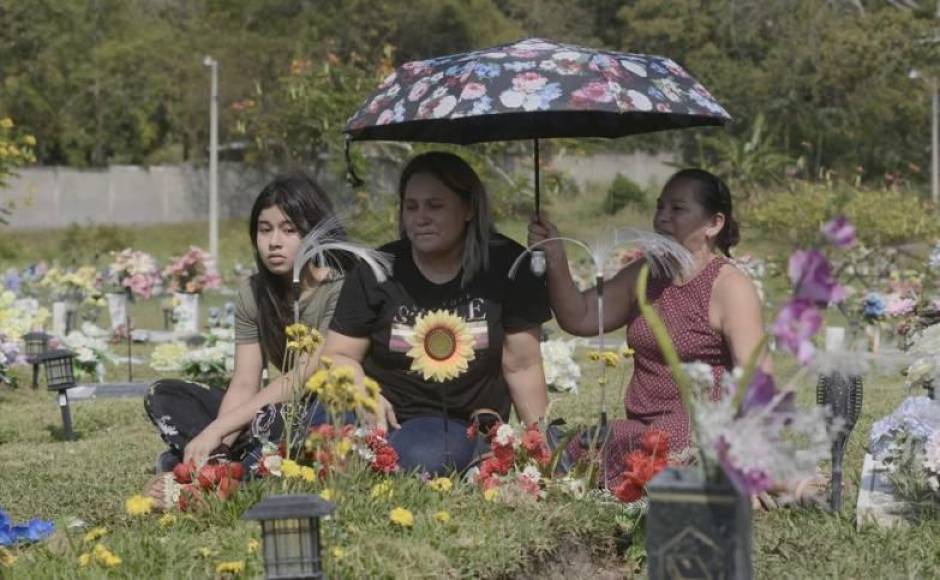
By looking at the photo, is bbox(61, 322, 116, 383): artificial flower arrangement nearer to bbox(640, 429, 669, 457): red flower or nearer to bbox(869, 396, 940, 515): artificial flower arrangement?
bbox(640, 429, 669, 457): red flower

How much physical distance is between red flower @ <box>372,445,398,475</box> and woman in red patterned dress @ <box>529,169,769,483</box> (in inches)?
31.5

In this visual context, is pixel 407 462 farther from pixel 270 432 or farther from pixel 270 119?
pixel 270 119

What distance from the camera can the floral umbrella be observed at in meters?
4.78

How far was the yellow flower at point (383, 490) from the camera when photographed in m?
4.31

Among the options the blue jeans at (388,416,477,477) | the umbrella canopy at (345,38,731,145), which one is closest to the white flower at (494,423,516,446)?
the blue jeans at (388,416,477,477)

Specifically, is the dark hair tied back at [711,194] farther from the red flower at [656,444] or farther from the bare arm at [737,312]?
the red flower at [656,444]

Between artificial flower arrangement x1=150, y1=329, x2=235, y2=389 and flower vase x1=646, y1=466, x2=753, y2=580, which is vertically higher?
flower vase x1=646, y1=466, x2=753, y2=580

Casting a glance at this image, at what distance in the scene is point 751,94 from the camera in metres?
39.2

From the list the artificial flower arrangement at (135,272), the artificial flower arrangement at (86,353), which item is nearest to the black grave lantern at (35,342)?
the artificial flower arrangement at (86,353)

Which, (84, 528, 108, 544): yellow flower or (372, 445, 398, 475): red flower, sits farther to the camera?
(372, 445, 398, 475): red flower

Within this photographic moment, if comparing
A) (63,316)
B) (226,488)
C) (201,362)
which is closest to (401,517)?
(226,488)

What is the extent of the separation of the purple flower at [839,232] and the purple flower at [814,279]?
0.05 meters

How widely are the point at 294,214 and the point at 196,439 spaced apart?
0.86 m

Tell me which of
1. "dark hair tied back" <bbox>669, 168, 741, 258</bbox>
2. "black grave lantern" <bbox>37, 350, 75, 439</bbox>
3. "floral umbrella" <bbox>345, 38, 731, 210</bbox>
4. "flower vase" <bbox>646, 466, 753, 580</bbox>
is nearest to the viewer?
"flower vase" <bbox>646, 466, 753, 580</bbox>
